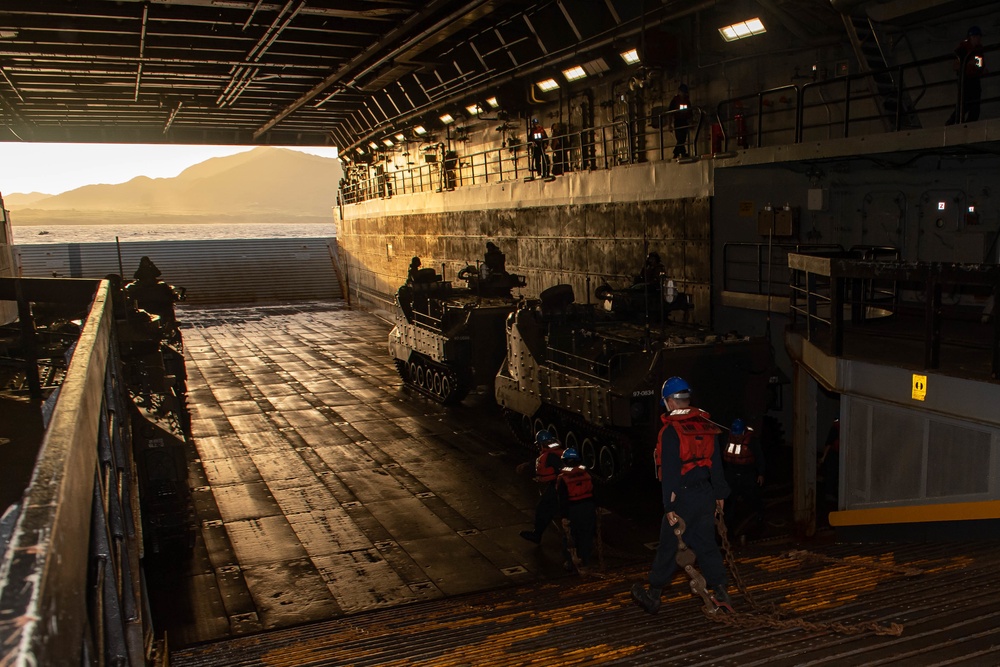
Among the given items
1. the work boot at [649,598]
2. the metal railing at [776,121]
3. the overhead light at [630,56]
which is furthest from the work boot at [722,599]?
the overhead light at [630,56]

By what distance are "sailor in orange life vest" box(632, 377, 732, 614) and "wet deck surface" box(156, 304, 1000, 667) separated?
41 centimetres

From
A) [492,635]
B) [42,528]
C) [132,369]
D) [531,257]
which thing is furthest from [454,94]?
[42,528]

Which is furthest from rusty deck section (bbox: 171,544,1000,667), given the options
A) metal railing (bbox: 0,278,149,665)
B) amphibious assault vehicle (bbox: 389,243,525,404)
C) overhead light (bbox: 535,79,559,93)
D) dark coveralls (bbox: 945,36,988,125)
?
overhead light (bbox: 535,79,559,93)

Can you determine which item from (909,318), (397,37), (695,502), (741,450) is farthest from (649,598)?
(397,37)

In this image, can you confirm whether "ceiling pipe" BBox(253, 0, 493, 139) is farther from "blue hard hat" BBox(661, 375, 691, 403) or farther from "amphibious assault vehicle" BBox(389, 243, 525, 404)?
"blue hard hat" BBox(661, 375, 691, 403)

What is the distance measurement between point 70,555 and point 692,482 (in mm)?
4811

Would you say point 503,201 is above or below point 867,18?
below

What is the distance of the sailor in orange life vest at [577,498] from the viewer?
8.70 meters

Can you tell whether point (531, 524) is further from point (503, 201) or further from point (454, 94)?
point (454, 94)

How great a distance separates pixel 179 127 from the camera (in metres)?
41.2

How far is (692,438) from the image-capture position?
5.67 m

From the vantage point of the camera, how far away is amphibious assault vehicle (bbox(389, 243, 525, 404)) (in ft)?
54.3

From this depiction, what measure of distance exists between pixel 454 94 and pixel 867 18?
54.9 ft

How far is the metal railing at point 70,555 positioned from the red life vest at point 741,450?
25.3ft
